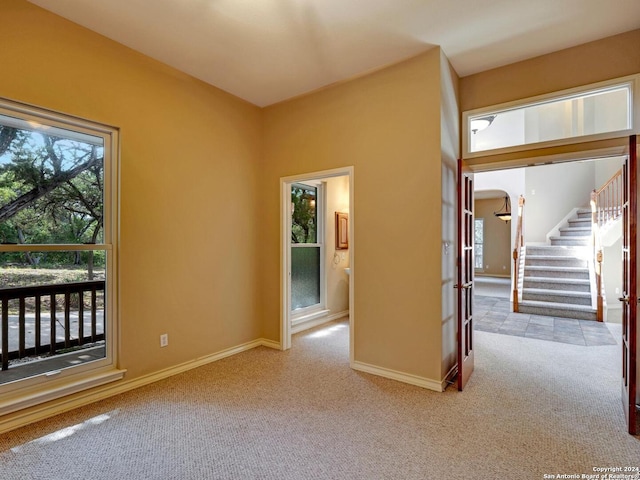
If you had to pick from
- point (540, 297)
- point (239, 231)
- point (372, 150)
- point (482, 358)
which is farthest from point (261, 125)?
point (540, 297)

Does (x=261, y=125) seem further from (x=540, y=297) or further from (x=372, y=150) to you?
(x=540, y=297)

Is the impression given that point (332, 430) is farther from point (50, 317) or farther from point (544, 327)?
point (544, 327)

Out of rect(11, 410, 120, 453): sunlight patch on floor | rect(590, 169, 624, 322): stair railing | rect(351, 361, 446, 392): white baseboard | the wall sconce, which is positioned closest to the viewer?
rect(11, 410, 120, 453): sunlight patch on floor

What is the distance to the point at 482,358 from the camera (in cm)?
364

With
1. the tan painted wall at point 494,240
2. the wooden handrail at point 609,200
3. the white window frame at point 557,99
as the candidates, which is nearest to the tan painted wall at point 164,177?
the white window frame at point 557,99

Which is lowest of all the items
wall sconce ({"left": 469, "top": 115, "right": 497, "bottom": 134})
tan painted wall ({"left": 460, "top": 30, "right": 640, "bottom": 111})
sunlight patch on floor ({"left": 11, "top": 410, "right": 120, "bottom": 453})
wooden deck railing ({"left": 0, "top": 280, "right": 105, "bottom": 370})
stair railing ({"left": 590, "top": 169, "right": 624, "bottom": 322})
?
sunlight patch on floor ({"left": 11, "top": 410, "right": 120, "bottom": 453})

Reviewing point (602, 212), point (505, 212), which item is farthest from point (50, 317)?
point (505, 212)

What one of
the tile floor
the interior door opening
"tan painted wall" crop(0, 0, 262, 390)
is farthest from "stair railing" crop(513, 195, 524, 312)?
"tan painted wall" crop(0, 0, 262, 390)

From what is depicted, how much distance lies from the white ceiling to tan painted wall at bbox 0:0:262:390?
0.73 feet

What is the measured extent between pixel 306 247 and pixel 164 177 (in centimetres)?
247

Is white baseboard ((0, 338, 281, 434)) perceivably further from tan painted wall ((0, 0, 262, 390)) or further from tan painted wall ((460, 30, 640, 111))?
tan painted wall ((460, 30, 640, 111))

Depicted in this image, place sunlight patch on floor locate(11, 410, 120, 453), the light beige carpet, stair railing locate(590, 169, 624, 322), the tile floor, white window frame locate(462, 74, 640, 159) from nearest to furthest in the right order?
the light beige carpet, sunlight patch on floor locate(11, 410, 120, 453), white window frame locate(462, 74, 640, 159), the tile floor, stair railing locate(590, 169, 624, 322)

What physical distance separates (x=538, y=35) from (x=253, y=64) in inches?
95.1

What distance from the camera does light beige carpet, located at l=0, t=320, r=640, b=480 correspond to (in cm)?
187
